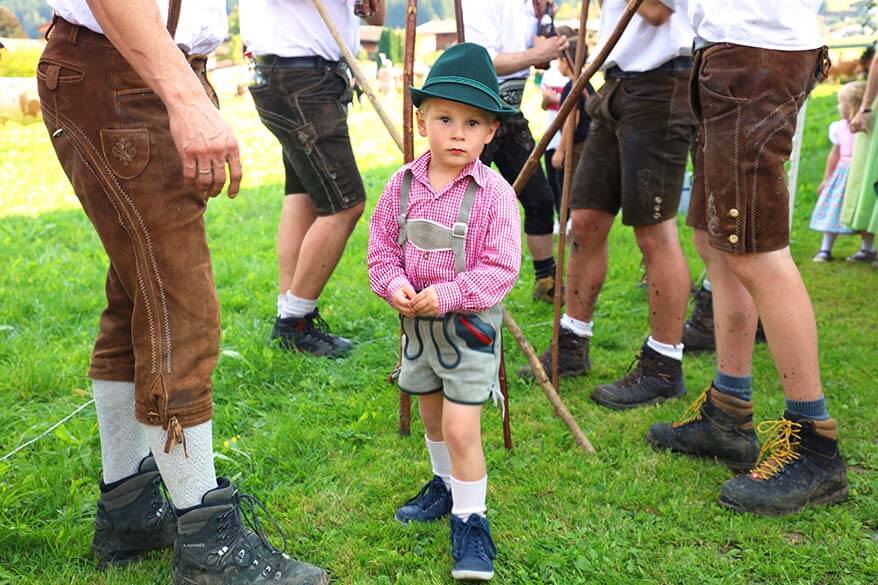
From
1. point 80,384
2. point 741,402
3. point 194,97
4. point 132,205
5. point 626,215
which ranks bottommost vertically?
point 80,384

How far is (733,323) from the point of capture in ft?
10.9

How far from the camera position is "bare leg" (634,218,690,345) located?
13.0ft

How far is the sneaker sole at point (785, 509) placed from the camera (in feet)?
9.72

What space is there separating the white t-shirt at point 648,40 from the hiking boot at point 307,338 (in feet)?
6.79

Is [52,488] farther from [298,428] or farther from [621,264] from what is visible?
[621,264]

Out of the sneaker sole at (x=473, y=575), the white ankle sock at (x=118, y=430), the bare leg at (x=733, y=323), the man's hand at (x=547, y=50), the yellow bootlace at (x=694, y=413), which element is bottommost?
the sneaker sole at (x=473, y=575)

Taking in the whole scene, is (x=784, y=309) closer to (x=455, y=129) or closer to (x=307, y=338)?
(x=455, y=129)

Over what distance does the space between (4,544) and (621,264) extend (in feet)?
15.3

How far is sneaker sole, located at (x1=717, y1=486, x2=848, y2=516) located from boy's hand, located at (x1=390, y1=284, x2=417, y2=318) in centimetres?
134

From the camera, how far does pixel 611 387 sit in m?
4.02

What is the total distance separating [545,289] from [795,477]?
282cm

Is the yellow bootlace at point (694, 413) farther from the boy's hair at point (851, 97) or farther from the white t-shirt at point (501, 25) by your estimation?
the boy's hair at point (851, 97)

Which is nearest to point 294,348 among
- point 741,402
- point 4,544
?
point 4,544

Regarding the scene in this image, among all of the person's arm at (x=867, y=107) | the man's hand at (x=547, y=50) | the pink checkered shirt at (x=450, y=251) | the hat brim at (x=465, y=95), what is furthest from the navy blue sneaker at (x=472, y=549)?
the person's arm at (x=867, y=107)
